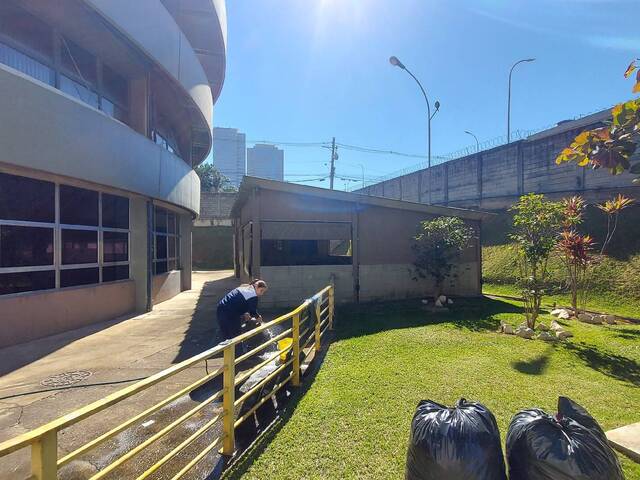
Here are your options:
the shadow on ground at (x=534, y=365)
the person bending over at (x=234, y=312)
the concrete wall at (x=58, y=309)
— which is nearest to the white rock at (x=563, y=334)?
the shadow on ground at (x=534, y=365)

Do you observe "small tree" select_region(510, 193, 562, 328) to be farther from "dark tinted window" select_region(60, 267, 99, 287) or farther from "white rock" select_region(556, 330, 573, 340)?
"dark tinted window" select_region(60, 267, 99, 287)

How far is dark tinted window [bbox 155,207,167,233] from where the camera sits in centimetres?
1097

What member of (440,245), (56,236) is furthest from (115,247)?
(440,245)

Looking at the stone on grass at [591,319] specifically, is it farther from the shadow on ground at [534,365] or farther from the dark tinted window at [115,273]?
the dark tinted window at [115,273]

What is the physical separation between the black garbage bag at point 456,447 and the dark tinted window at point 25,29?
9291mm

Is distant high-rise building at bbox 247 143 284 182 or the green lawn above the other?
distant high-rise building at bbox 247 143 284 182

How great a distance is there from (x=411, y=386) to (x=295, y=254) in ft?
22.0

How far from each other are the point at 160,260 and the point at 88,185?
13.2 ft

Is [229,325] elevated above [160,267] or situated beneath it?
situated beneath

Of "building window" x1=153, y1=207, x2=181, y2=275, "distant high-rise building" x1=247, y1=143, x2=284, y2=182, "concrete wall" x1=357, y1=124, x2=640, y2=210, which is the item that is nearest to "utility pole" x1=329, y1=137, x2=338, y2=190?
"concrete wall" x1=357, y1=124, x2=640, y2=210

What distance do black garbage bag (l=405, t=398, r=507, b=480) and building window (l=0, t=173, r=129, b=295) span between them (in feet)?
24.5

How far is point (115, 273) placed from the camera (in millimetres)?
8781

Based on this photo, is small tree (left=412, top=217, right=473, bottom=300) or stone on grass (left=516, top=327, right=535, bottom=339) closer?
stone on grass (left=516, top=327, right=535, bottom=339)

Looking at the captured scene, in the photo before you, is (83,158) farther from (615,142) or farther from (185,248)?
(615,142)
